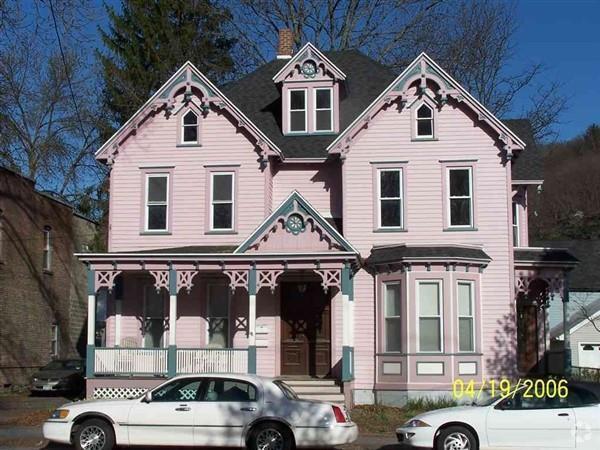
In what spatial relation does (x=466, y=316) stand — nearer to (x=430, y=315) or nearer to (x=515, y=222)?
(x=430, y=315)

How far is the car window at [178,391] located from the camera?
573 inches

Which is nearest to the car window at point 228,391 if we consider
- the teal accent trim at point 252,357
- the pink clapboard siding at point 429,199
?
the teal accent trim at point 252,357

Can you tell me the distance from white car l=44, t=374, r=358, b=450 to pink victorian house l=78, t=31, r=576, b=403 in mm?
7333

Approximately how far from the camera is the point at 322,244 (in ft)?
73.6

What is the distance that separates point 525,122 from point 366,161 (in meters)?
6.83

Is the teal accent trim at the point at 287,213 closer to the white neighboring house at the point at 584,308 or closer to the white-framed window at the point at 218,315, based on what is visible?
the white-framed window at the point at 218,315

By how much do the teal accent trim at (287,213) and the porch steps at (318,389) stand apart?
3839 mm

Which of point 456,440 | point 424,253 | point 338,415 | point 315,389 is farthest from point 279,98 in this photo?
point 456,440

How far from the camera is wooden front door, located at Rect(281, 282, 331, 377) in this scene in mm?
23859

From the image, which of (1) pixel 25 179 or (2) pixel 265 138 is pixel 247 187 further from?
(1) pixel 25 179

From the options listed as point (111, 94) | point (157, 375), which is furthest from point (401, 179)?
point (111, 94)

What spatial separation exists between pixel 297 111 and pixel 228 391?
13.2 metres

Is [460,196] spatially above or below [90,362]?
above

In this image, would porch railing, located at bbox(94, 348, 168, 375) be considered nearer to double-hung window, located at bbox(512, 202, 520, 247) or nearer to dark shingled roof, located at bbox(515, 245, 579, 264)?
dark shingled roof, located at bbox(515, 245, 579, 264)
